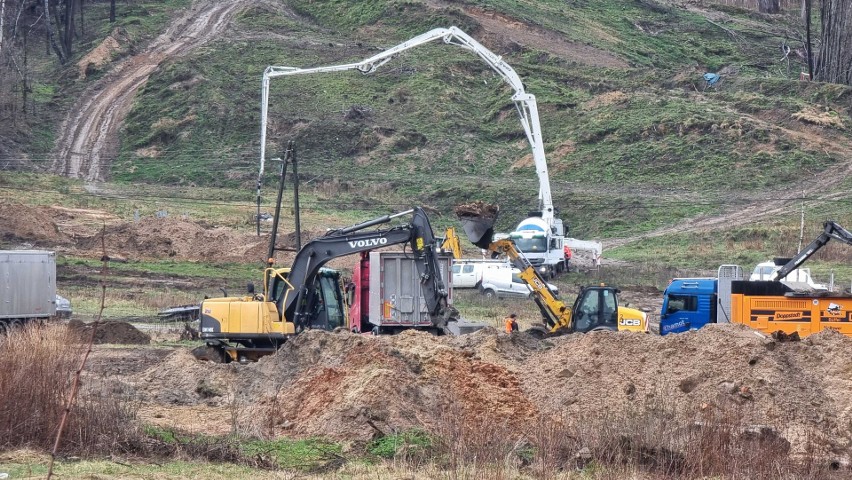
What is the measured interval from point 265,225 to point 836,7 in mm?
36243

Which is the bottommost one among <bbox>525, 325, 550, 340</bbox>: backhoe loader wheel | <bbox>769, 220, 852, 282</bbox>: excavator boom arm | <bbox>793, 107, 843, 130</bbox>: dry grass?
<bbox>525, 325, 550, 340</bbox>: backhoe loader wheel

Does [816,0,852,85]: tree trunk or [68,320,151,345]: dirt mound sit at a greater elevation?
[816,0,852,85]: tree trunk

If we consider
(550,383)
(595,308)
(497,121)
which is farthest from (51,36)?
(550,383)

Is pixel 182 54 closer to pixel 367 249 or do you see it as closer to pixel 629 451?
pixel 367 249

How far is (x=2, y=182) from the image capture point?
59.2 meters

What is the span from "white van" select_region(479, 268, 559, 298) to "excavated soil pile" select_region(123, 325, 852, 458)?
847 inches

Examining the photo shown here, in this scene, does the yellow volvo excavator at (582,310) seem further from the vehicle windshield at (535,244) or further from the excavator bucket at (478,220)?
the vehicle windshield at (535,244)

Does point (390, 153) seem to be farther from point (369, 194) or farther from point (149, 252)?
point (149, 252)

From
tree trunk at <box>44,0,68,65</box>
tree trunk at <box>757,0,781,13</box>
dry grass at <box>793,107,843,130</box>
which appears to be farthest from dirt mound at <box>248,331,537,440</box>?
tree trunk at <box>757,0,781,13</box>

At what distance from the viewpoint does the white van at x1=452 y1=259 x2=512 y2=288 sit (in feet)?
137

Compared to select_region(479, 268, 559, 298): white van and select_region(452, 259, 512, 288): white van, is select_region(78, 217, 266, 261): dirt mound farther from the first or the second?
select_region(479, 268, 559, 298): white van

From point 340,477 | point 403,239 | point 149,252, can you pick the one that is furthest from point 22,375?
point 149,252

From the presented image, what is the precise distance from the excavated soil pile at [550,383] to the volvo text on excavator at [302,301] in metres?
3.21

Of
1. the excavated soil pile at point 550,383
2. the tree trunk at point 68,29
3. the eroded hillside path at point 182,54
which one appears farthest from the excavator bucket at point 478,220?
the tree trunk at point 68,29
